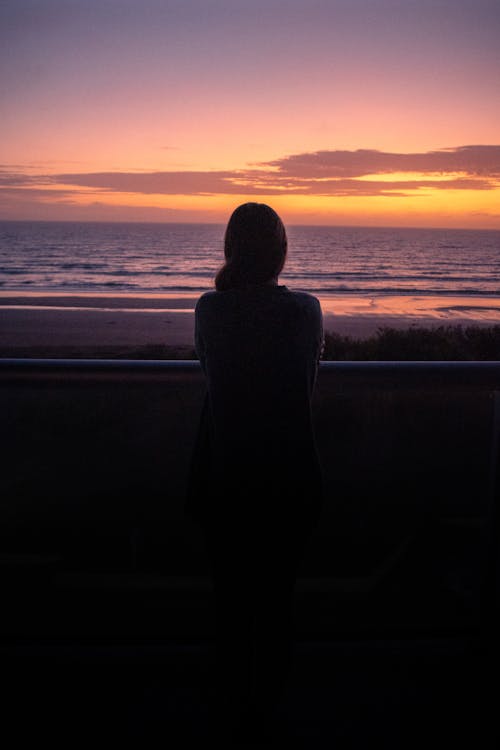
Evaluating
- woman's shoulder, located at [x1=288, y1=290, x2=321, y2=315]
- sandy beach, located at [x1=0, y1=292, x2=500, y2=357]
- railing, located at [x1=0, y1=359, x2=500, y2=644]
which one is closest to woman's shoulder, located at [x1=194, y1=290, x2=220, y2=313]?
woman's shoulder, located at [x1=288, y1=290, x2=321, y2=315]

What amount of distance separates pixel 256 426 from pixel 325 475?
0.95 metres

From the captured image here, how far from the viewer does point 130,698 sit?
6.24 ft

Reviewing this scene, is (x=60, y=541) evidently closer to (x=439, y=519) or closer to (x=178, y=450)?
(x=178, y=450)

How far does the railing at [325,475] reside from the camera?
6.38 feet

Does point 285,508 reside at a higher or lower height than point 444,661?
higher

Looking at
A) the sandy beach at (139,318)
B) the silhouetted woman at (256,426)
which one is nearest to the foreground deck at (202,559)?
the silhouetted woman at (256,426)

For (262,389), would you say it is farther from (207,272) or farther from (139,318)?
(207,272)

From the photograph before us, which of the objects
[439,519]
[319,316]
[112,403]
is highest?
[319,316]

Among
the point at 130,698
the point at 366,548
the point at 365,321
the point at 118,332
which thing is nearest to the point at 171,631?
the point at 130,698

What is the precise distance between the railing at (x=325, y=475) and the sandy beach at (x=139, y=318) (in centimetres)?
1163

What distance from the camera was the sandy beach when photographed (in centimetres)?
1720

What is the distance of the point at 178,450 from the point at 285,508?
1151 millimetres

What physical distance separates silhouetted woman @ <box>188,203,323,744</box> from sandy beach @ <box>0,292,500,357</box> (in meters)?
12.8

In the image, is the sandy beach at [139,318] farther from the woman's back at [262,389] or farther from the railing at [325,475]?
the woman's back at [262,389]
